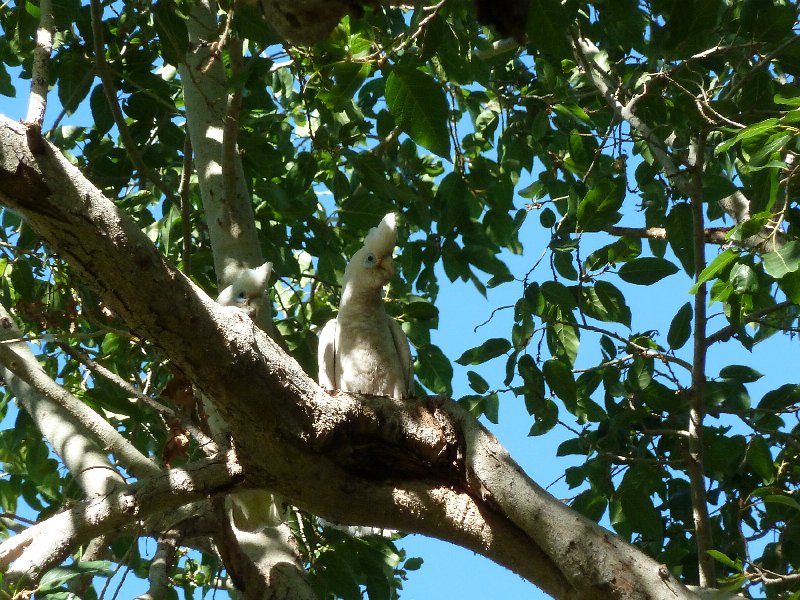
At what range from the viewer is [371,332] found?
4.27 metres

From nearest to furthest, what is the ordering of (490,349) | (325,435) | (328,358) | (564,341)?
(325,435) < (490,349) < (564,341) < (328,358)

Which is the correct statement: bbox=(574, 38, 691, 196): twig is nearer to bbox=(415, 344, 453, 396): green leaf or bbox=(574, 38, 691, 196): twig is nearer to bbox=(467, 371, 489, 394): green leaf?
bbox=(467, 371, 489, 394): green leaf

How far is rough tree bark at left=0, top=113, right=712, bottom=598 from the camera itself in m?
2.18

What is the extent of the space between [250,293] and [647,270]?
1.72m

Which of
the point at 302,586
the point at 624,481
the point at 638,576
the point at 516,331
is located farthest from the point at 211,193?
the point at 638,576

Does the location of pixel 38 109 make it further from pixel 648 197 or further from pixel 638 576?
pixel 648 197

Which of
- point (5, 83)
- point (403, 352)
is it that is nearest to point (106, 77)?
point (5, 83)

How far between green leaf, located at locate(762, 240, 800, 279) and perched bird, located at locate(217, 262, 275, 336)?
6.86ft

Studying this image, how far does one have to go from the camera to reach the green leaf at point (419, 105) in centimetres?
255

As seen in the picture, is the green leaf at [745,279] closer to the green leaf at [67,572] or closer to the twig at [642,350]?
the twig at [642,350]

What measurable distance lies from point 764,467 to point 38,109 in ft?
9.88

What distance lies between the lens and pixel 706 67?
4.55m

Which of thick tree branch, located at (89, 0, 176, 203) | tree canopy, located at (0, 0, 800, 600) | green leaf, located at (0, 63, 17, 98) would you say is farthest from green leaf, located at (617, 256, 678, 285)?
green leaf, located at (0, 63, 17, 98)

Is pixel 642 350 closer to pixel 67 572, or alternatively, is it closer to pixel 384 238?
pixel 384 238
